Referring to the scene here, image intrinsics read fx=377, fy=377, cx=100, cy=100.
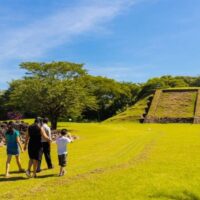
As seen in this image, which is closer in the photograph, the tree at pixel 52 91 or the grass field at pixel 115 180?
the grass field at pixel 115 180

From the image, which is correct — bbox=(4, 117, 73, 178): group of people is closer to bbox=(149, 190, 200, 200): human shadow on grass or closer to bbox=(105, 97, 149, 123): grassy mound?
bbox=(149, 190, 200, 200): human shadow on grass

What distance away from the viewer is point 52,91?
3856 cm

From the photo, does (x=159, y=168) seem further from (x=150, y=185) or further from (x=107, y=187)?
(x=107, y=187)

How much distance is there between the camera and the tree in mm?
38812

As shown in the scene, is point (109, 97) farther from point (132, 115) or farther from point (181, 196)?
point (181, 196)

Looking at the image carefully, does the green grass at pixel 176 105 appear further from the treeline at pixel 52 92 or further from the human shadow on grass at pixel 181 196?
the human shadow on grass at pixel 181 196

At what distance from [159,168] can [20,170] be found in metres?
5.39

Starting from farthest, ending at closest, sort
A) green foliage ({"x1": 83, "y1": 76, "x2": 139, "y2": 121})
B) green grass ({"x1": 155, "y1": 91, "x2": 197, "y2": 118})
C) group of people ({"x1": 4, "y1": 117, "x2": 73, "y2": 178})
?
green foliage ({"x1": 83, "y1": 76, "x2": 139, "y2": 121}) < green grass ({"x1": 155, "y1": 91, "x2": 197, "y2": 118}) < group of people ({"x1": 4, "y1": 117, "x2": 73, "y2": 178})

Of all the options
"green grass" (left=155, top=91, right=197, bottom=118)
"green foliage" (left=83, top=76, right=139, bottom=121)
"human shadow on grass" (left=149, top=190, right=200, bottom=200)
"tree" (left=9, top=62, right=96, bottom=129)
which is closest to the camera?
"human shadow on grass" (left=149, top=190, right=200, bottom=200)

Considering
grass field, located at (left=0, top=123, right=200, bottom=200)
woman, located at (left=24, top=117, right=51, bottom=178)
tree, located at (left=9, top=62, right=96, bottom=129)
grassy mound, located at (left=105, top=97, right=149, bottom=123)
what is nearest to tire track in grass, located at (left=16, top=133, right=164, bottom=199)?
grass field, located at (left=0, top=123, right=200, bottom=200)

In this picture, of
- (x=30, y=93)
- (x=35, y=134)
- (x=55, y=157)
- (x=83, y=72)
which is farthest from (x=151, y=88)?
(x=35, y=134)

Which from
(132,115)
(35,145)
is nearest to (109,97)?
(132,115)

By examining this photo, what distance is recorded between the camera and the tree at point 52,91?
38.8 meters

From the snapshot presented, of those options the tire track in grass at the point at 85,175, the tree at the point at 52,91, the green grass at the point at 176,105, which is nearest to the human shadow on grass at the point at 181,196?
the tire track in grass at the point at 85,175
